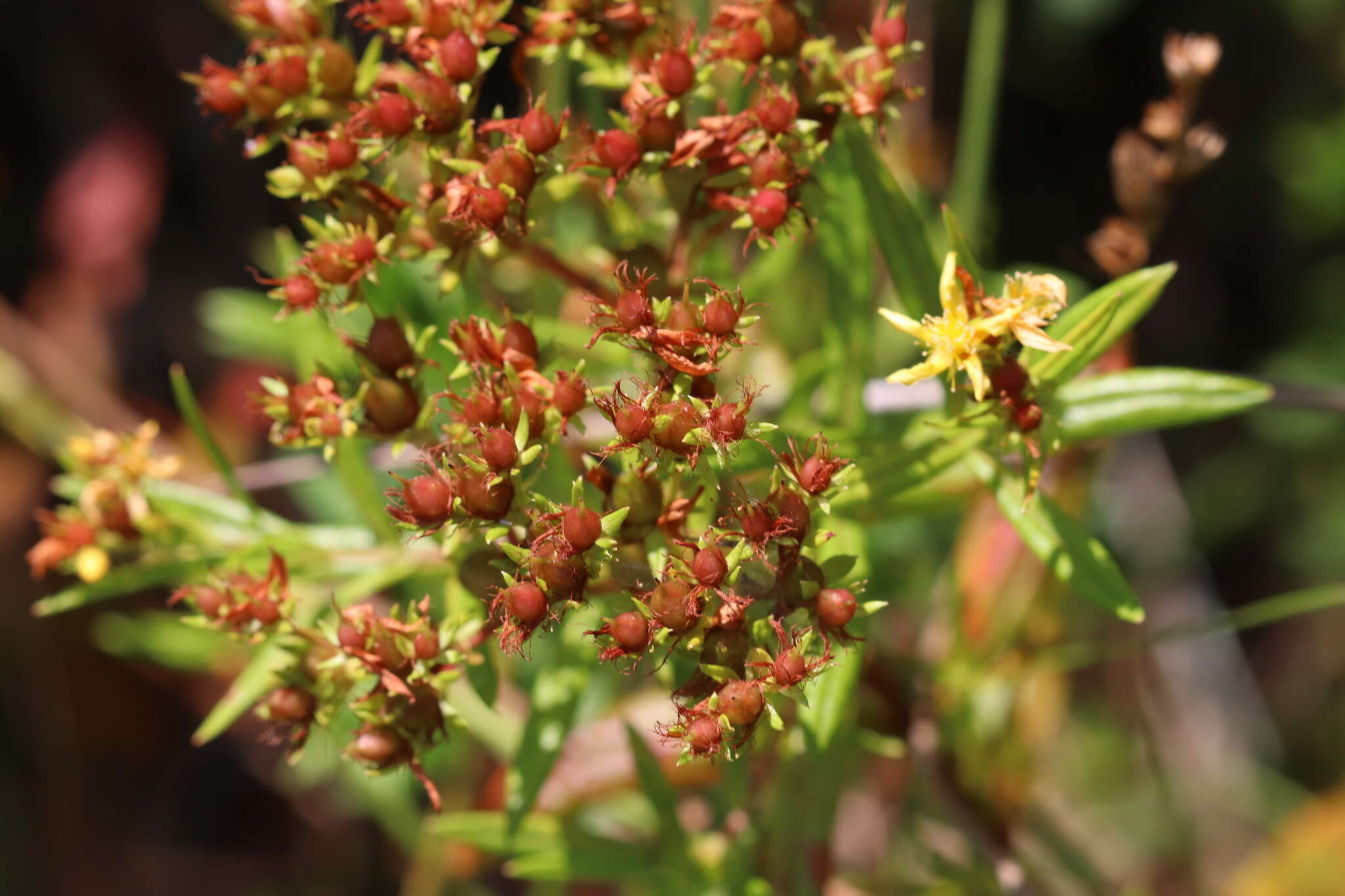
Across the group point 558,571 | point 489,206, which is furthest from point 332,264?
point 558,571

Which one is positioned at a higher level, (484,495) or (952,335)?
(952,335)

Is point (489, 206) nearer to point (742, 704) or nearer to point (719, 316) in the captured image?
point (719, 316)

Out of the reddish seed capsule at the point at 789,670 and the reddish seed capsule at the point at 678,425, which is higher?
the reddish seed capsule at the point at 678,425

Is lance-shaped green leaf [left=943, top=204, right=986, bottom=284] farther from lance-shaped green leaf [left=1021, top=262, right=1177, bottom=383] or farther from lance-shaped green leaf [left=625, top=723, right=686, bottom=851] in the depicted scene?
lance-shaped green leaf [left=625, top=723, right=686, bottom=851]

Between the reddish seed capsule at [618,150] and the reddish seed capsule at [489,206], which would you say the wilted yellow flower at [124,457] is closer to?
the reddish seed capsule at [489,206]

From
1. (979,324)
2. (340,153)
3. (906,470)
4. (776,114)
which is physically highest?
(776,114)

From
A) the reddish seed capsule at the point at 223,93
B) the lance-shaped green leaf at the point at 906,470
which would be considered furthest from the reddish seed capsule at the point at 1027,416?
the reddish seed capsule at the point at 223,93
